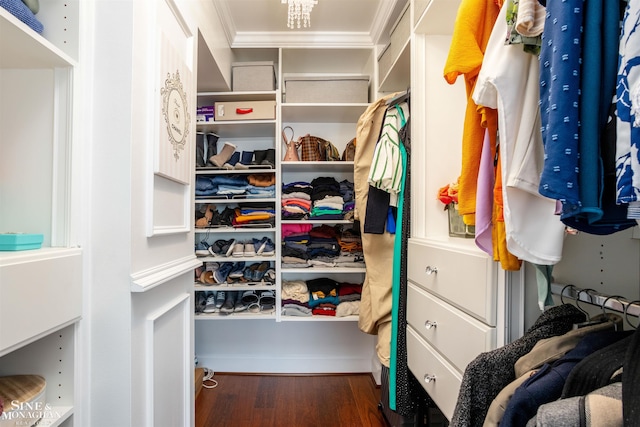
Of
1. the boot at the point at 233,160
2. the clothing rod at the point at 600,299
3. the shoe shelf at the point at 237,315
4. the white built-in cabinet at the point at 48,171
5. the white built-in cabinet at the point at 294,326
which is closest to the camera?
the clothing rod at the point at 600,299

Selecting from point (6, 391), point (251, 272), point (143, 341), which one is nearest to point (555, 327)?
point (143, 341)

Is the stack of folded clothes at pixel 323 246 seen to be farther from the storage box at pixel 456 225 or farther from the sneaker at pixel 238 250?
the storage box at pixel 456 225

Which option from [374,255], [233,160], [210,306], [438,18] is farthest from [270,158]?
[438,18]

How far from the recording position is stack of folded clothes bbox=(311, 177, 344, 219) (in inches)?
83.0

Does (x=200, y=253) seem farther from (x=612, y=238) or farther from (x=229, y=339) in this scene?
(x=612, y=238)

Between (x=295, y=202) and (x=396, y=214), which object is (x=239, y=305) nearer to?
(x=295, y=202)

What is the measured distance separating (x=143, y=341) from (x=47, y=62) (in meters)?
0.78

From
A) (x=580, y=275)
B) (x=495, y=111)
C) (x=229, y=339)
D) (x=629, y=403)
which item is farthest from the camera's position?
(x=229, y=339)

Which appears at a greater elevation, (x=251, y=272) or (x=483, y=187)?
(x=483, y=187)

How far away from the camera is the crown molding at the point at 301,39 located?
6.95ft

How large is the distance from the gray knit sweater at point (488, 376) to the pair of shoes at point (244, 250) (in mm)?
1593

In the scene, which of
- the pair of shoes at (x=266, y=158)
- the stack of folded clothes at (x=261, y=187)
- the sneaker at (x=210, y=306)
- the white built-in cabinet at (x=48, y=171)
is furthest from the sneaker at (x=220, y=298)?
the white built-in cabinet at (x=48, y=171)

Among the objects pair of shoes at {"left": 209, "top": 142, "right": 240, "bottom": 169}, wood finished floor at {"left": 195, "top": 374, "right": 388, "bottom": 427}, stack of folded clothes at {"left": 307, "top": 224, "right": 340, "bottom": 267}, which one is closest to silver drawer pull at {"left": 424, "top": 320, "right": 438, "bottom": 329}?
wood finished floor at {"left": 195, "top": 374, "right": 388, "bottom": 427}

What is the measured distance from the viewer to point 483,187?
74cm
